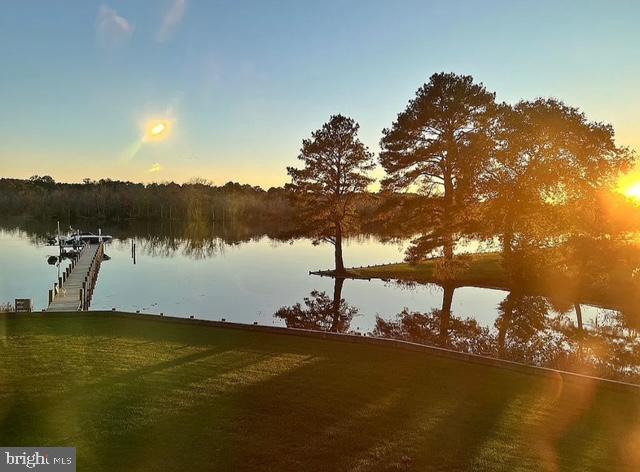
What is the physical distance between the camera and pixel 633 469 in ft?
23.3

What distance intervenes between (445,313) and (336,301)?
610cm

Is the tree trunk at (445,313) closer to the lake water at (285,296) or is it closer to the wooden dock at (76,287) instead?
the lake water at (285,296)

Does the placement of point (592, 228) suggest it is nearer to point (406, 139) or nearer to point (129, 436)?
point (406, 139)

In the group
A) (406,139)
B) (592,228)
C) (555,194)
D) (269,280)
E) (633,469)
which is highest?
(406,139)

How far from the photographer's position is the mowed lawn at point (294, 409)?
23.3 ft

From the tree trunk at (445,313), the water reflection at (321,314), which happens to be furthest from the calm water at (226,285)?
the water reflection at (321,314)

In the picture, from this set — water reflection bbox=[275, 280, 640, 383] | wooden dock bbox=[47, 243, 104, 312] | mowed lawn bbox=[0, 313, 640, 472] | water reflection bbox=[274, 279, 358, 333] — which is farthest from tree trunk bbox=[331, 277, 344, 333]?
wooden dock bbox=[47, 243, 104, 312]

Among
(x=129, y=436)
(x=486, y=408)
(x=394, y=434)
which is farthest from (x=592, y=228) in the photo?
(x=129, y=436)

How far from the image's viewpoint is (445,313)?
23.9m

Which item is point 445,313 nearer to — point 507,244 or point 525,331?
point 525,331

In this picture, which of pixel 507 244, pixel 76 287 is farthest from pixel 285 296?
pixel 507 244

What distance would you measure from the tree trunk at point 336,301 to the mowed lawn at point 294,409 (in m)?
8.33

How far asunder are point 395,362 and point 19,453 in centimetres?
782

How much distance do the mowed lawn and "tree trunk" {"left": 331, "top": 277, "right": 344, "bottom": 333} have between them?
8.33 m
